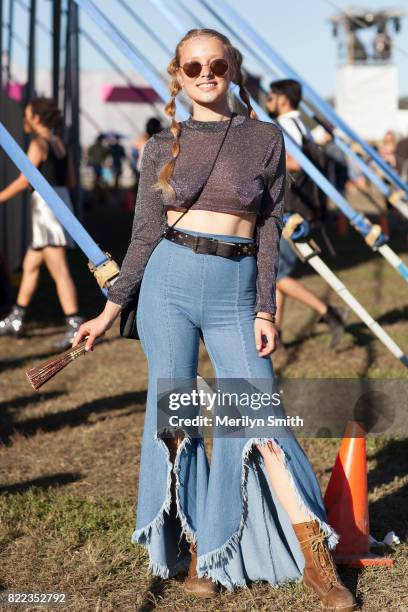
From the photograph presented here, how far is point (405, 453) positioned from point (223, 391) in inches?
83.4

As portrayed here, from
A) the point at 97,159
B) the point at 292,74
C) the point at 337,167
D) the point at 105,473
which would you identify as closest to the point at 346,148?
the point at 292,74

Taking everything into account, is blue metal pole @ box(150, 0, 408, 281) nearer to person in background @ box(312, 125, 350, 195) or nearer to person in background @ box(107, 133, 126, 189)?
person in background @ box(312, 125, 350, 195)

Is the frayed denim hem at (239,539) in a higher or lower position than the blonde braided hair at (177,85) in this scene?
lower

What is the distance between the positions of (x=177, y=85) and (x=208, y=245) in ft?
1.67

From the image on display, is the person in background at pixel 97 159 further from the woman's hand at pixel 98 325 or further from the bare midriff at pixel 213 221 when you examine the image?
the bare midriff at pixel 213 221

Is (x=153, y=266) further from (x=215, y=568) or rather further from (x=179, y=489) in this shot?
(x=215, y=568)

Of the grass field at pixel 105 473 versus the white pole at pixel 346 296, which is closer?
the grass field at pixel 105 473

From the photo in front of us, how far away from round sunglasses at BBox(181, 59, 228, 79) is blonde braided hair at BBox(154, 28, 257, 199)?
6cm

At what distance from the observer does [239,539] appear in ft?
11.3

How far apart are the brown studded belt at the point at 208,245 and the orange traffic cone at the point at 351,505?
981 millimetres

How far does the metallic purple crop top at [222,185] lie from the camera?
3.24m

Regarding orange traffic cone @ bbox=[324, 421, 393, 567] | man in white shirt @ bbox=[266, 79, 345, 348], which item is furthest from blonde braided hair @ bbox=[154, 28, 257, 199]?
man in white shirt @ bbox=[266, 79, 345, 348]

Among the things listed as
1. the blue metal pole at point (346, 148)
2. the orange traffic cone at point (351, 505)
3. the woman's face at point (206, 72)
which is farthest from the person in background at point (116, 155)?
the woman's face at point (206, 72)

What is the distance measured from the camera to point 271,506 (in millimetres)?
3477
